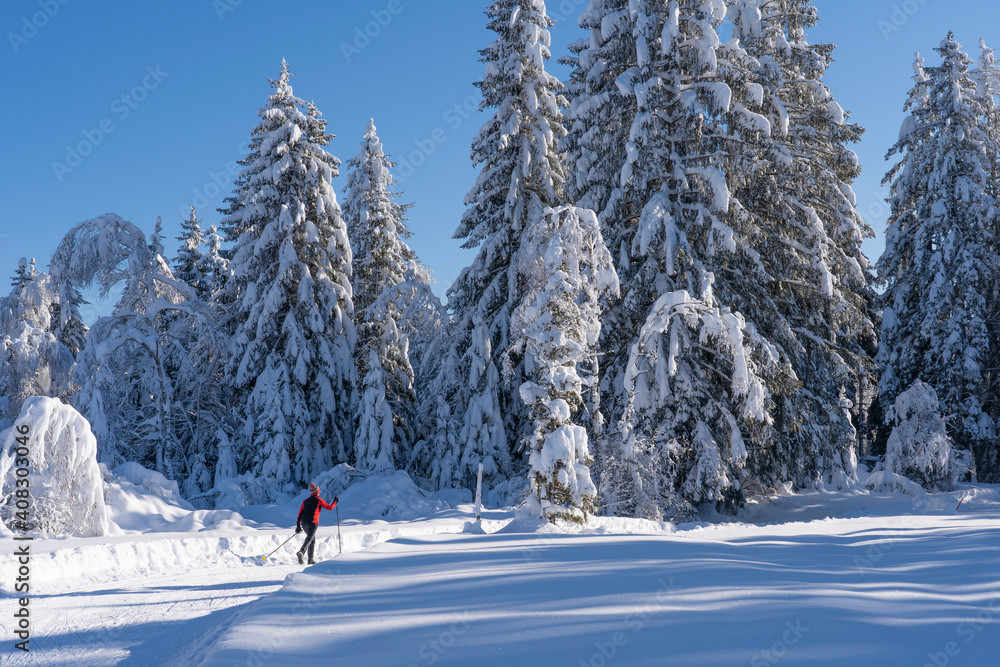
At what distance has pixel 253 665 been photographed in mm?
3881

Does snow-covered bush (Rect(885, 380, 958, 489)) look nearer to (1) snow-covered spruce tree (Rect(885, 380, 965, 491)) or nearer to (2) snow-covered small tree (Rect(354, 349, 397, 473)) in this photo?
(1) snow-covered spruce tree (Rect(885, 380, 965, 491))

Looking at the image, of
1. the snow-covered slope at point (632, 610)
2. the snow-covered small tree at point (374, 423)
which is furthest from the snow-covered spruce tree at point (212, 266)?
the snow-covered slope at point (632, 610)

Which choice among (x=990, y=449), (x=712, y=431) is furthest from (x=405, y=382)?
(x=990, y=449)

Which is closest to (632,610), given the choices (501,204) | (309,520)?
(309,520)

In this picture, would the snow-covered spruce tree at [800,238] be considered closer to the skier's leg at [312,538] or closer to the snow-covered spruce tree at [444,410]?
the snow-covered spruce tree at [444,410]

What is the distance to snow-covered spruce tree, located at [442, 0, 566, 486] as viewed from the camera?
20.1 meters

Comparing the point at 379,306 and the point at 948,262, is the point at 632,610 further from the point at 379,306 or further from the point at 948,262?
the point at 948,262

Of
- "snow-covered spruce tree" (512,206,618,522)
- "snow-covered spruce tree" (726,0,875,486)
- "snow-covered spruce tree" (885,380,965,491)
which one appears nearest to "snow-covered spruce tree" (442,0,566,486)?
"snow-covered spruce tree" (512,206,618,522)

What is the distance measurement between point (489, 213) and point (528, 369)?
288 inches

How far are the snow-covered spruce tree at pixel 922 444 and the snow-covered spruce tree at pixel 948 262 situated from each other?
1359 millimetres

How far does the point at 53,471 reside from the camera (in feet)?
40.7

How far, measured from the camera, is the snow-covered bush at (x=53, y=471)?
11922mm

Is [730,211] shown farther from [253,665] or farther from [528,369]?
[253,665]

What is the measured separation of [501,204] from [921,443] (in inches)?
645
